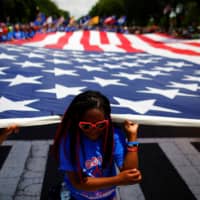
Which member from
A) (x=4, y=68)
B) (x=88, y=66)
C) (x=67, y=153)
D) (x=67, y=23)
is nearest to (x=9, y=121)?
(x=67, y=153)

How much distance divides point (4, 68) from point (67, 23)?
30.9m

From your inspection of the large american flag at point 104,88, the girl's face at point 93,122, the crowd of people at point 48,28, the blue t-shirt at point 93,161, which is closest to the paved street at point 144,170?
the large american flag at point 104,88

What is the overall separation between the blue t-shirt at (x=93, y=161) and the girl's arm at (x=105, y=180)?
0.06 metres

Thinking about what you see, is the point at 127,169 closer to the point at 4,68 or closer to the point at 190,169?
the point at 190,169

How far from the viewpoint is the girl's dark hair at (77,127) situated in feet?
6.73

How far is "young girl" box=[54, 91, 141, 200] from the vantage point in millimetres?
2035

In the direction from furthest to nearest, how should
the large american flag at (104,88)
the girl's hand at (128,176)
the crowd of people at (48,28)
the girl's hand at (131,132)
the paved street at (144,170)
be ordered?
A: the crowd of people at (48,28), the paved street at (144,170), the large american flag at (104,88), the girl's hand at (131,132), the girl's hand at (128,176)

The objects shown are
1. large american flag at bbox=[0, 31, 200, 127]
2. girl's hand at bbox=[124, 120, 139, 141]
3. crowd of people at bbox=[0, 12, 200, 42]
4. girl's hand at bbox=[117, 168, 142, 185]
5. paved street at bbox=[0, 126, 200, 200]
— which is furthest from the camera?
crowd of people at bbox=[0, 12, 200, 42]

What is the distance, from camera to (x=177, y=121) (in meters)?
3.14

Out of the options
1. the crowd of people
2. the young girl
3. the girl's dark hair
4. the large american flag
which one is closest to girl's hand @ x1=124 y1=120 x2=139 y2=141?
the young girl

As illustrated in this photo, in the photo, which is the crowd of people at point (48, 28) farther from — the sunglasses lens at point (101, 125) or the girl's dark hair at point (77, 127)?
the sunglasses lens at point (101, 125)

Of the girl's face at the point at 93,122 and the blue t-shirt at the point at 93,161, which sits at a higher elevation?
the girl's face at the point at 93,122

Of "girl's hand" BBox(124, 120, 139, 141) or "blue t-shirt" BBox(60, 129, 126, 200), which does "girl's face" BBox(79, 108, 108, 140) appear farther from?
"girl's hand" BBox(124, 120, 139, 141)

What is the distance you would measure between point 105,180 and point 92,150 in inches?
7.8
